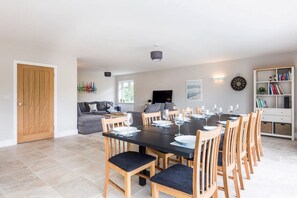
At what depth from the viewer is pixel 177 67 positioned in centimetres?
719

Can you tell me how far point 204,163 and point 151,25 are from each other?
2467mm

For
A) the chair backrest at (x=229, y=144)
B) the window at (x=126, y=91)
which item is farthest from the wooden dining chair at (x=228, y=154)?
the window at (x=126, y=91)

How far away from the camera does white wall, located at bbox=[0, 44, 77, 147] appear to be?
3.97 m

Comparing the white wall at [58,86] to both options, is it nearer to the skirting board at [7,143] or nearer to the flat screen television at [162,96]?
the skirting board at [7,143]

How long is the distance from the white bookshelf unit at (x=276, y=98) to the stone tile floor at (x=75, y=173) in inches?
31.2

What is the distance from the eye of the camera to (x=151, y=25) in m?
3.00

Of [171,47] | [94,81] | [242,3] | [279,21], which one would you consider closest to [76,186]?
[242,3]

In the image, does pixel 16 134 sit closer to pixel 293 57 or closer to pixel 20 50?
pixel 20 50

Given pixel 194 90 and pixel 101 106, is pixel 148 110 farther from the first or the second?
pixel 101 106

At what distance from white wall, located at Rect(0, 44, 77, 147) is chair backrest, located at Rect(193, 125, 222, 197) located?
4537 millimetres

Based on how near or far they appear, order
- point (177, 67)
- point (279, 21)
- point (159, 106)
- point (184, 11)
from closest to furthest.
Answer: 1. point (184, 11)
2. point (279, 21)
3. point (159, 106)
4. point (177, 67)

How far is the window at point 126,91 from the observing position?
927 centimetres

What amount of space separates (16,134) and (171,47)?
14.1 feet

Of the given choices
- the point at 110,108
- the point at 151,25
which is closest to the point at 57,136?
the point at 110,108
